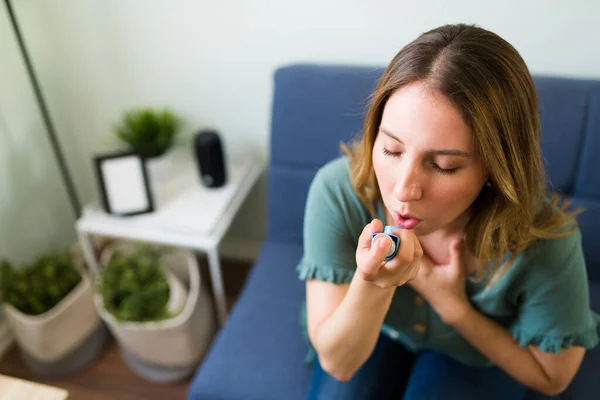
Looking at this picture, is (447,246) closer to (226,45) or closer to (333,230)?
(333,230)

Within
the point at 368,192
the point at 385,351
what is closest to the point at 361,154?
the point at 368,192

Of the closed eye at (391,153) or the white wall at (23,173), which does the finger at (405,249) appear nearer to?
the closed eye at (391,153)

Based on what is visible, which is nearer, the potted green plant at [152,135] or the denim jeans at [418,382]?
the denim jeans at [418,382]

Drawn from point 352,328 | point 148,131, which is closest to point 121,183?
point 148,131

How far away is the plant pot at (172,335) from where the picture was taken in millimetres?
1311

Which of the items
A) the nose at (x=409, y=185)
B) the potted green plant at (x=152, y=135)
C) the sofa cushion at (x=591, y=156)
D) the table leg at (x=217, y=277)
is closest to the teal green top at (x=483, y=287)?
the nose at (x=409, y=185)

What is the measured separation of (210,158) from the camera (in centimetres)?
137

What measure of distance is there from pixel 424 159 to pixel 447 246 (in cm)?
28

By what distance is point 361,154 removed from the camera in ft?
2.72

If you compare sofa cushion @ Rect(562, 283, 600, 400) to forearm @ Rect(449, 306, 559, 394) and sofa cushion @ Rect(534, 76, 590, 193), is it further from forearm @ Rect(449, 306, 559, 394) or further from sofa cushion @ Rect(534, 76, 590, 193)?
sofa cushion @ Rect(534, 76, 590, 193)

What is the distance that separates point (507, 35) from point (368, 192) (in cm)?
63

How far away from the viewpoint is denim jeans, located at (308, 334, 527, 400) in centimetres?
95

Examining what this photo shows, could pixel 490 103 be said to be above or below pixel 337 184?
above

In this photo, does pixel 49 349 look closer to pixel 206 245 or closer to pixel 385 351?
pixel 206 245
